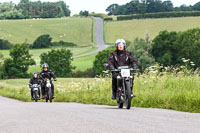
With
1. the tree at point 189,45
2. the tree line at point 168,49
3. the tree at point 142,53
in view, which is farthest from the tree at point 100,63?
the tree at point 189,45

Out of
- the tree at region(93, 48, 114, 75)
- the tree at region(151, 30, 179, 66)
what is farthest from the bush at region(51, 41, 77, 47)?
the tree at region(151, 30, 179, 66)

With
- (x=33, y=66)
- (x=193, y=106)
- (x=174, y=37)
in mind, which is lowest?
(x=33, y=66)

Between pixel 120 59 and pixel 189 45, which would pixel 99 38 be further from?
pixel 120 59

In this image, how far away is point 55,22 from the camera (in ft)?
544

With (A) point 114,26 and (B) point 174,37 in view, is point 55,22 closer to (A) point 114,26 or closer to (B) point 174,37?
(A) point 114,26

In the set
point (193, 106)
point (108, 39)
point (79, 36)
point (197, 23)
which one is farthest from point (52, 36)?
point (193, 106)

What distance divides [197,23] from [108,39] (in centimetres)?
2595

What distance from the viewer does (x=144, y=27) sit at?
14038 cm

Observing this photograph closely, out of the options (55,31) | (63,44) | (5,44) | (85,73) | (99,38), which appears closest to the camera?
(85,73)

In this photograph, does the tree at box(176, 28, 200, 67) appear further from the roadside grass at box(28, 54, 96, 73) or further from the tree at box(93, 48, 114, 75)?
the roadside grass at box(28, 54, 96, 73)

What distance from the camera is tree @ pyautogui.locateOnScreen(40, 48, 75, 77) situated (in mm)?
106188

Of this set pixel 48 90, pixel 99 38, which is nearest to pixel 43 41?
pixel 99 38

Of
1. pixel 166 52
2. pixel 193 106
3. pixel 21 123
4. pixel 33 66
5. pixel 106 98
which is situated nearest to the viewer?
pixel 21 123

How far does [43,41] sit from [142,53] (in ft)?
162
